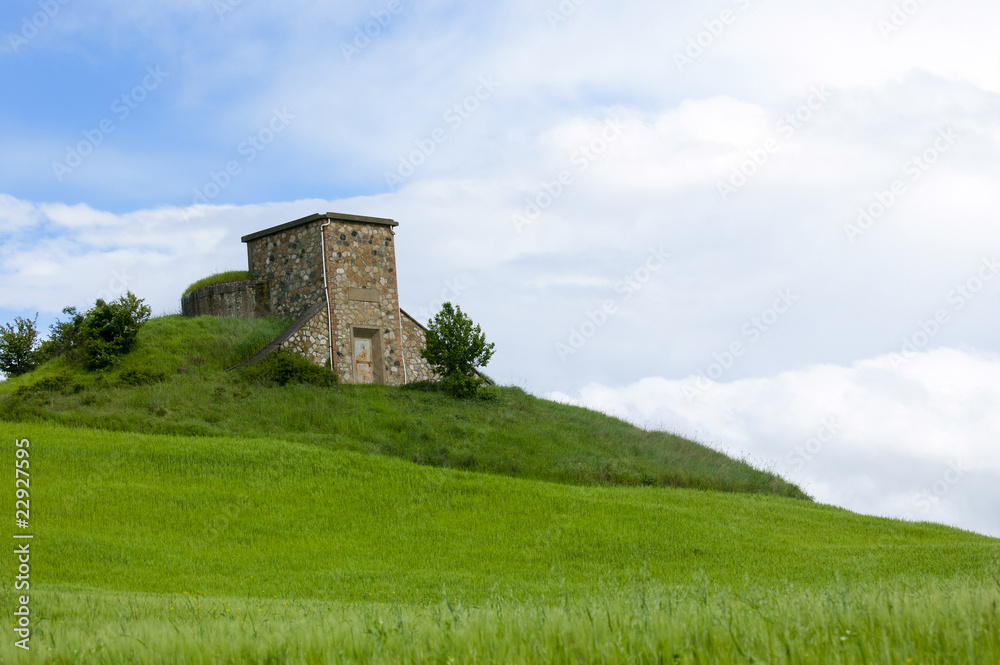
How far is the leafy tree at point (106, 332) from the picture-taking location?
96.1 ft

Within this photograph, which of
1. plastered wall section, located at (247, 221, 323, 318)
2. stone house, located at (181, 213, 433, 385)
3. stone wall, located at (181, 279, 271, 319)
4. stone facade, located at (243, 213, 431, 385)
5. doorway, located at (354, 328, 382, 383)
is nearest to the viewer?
stone house, located at (181, 213, 433, 385)

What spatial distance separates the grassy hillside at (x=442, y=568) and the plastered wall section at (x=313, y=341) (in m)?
8.41

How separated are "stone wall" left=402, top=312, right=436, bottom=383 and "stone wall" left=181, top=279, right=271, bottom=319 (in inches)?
234

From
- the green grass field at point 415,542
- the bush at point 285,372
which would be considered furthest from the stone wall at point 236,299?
the bush at point 285,372

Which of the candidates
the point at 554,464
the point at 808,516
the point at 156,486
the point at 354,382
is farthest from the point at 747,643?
the point at 354,382

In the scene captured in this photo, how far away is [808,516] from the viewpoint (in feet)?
72.6

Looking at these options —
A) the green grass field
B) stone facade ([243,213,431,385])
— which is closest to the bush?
the green grass field

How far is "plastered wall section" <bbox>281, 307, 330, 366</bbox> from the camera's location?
1227 inches

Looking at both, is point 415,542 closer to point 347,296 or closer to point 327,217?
point 347,296

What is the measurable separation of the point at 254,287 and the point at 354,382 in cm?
682

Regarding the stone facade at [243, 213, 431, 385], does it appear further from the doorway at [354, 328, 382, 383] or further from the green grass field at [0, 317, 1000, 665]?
the green grass field at [0, 317, 1000, 665]

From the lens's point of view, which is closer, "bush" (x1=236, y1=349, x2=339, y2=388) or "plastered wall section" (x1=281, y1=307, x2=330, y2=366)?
"bush" (x1=236, y1=349, x2=339, y2=388)

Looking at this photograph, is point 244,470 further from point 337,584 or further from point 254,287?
point 254,287

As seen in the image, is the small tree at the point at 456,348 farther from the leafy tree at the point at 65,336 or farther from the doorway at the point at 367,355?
the leafy tree at the point at 65,336
